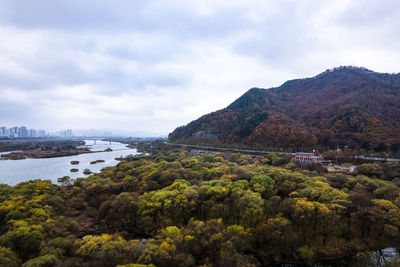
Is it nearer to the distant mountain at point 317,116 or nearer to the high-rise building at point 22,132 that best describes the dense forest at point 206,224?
the distant mountain at point 317,116

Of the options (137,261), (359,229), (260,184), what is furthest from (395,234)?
(137,261)

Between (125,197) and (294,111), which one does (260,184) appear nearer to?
(125,197)

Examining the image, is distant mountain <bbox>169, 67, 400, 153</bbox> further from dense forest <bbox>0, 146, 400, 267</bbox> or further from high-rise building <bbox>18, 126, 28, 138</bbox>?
Answer: high-rise building <bbox>18, 126, 28, 138</bbox>

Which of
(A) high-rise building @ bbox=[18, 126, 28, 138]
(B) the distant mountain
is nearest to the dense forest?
(B) the distant mountain

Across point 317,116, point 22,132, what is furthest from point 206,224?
point 22,132

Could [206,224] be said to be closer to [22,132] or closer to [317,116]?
[317,116]

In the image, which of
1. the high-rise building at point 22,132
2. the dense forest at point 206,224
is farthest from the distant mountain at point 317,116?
the high-rise building at point 22,132

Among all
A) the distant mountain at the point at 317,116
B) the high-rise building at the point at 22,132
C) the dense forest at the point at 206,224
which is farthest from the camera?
the high-rise building at the point at 22,132
